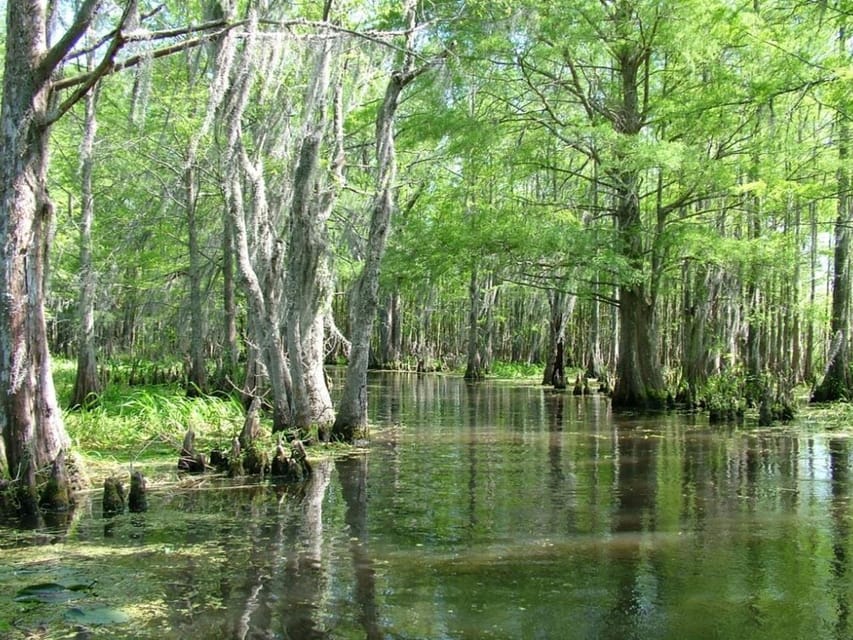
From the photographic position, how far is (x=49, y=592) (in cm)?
521

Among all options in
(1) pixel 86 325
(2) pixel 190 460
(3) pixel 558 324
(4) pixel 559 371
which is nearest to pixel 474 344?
(4) pixel 559 371

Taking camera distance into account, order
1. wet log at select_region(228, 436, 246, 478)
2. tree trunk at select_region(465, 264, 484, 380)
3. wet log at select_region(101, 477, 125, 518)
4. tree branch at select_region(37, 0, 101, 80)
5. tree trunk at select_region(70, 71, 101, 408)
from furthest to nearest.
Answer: tree trunk at select_region(465, 264, 484, 380), tree trunk at select_region(70, 71, 101, 408), wet log at select_region(228, 436, 246, 478), wet log at select_region(101, 477, 125, 518), tree branch at select_region(37, 0, 101, 80)

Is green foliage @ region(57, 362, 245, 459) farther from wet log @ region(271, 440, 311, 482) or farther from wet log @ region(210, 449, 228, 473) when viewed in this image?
wet log @ region(271, 440, 311, 482)

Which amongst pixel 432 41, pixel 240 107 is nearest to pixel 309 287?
pixel 240 107

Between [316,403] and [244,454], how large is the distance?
9.70ft

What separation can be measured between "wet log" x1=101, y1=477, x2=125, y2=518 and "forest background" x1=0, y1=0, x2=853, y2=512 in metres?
0.64

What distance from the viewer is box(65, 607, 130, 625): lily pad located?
Answer: 15.8 ft

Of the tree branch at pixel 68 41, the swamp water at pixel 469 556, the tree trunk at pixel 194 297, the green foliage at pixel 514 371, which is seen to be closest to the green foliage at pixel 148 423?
the tree trunk at pixel 194 297

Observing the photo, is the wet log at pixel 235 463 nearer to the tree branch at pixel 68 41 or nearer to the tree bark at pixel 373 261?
the tree bark at pixel 373 261

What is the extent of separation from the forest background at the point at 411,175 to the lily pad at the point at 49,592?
253cm

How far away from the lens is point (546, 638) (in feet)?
15.6

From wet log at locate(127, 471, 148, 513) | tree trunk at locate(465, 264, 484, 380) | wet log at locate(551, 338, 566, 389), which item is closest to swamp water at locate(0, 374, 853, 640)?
wet log at locate(127, 471, 148, 513)

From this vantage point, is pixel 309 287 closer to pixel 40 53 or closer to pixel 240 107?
pixel 240 107

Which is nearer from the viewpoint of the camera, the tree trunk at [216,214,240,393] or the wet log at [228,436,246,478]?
the wet log at [228,436,246,478]
